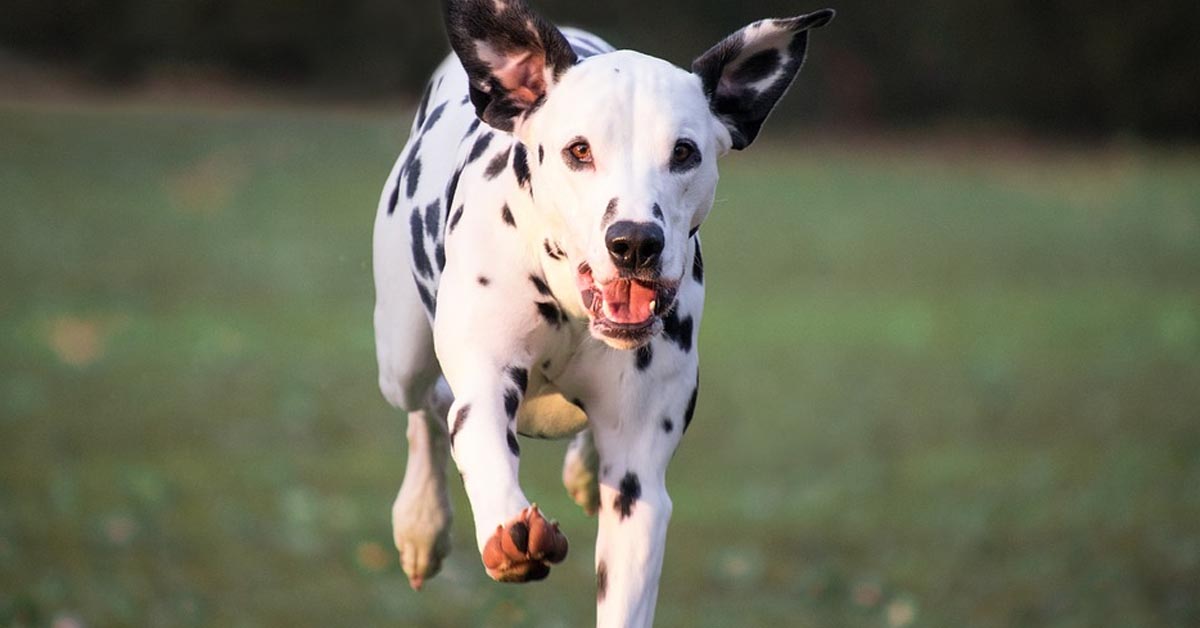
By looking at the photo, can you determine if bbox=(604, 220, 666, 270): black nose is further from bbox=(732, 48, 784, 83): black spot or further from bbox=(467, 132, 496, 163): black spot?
bbox=(467, 132, 496, 163): black spot

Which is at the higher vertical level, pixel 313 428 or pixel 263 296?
pixel 313 428

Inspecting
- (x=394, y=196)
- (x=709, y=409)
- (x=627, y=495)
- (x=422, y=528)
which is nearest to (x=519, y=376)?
(x=627, y=495)

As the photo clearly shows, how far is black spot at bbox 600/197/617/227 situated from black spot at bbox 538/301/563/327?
0.54 meters

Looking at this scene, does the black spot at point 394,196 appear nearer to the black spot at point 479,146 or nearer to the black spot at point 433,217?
the black spot at point 433,217

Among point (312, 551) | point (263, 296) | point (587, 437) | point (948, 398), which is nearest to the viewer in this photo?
point (587, 437)

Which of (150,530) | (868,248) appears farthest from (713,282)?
(150,530)

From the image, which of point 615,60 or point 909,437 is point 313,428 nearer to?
point 909,437

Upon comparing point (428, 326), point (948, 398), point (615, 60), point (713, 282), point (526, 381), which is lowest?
point (713, 282)

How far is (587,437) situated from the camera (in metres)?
6.93

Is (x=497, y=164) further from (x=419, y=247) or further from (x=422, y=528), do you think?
(x=422, y=528)

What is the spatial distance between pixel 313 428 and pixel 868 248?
1200cm

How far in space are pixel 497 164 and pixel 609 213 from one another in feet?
2.58

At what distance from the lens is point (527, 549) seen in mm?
4777

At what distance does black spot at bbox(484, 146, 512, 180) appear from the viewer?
5.55m
